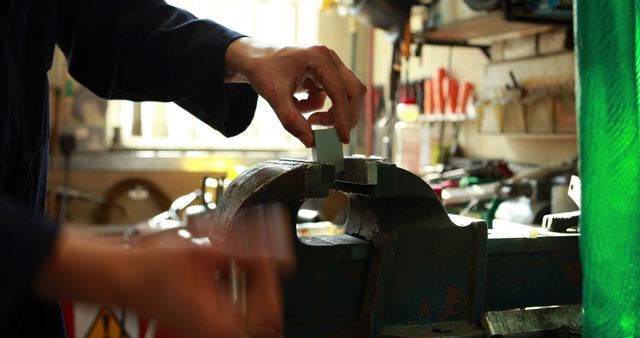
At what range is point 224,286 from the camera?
18.5 inches

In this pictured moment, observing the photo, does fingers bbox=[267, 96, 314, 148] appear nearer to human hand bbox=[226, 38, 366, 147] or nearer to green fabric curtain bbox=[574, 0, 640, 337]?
human hand bbox=[226, 38, 366, 147]

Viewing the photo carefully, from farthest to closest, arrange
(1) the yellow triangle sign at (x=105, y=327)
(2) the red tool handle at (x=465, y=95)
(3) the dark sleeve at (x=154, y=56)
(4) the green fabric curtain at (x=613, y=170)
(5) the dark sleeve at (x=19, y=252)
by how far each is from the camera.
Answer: (2) the red tool handle at (x=465, y=95) < (1) the yellow triangle sign at (x=105, y=327) < (3) the dark sleeve at (x=154, y=56) < (4) the green fabric curtain at (x=613, y=170) < (5) the dark sleeve at (x=19, y=252)

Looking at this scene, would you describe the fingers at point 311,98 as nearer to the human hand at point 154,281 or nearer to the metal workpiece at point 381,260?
the metal workpiece at point 381,260

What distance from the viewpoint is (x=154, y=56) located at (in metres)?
0.87

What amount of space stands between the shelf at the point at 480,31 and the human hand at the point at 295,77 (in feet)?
5.18

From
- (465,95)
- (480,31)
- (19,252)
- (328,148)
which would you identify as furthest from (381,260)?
(465,95)

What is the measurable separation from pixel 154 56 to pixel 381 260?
1.30 ft

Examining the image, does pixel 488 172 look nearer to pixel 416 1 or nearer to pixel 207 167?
pixel 416 1

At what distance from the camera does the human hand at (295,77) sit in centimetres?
80

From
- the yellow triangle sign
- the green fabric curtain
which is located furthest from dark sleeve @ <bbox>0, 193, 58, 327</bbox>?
the yellow triangle sign

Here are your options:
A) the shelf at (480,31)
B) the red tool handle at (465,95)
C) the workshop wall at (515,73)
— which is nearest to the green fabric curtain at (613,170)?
the shelf at (480,31)

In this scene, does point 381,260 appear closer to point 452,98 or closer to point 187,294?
point 187,294

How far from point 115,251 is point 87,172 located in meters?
3.79

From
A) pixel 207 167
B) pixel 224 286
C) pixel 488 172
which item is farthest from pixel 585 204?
pixel 207 167
